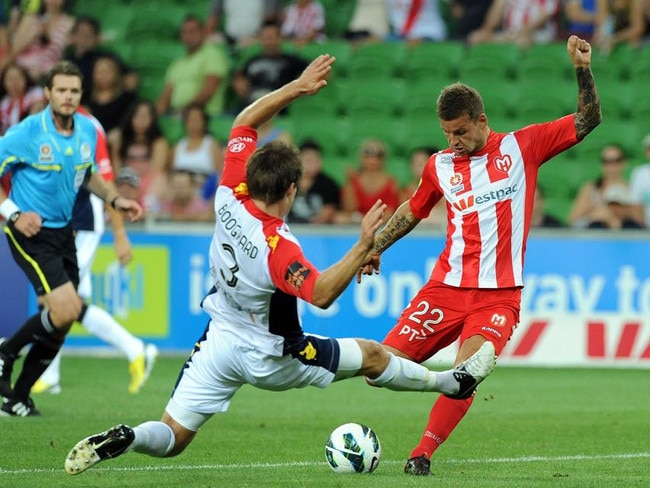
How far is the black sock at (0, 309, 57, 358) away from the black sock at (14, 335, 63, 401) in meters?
0.05

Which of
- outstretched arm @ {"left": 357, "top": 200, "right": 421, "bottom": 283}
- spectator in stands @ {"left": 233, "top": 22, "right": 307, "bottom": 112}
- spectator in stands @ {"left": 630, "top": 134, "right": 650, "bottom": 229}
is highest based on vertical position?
spectator in stands @ {"left": 233, "top": 22, "right": 307, "bottom": 112}

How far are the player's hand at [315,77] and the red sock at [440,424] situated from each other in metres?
1.87

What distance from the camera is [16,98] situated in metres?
16.2

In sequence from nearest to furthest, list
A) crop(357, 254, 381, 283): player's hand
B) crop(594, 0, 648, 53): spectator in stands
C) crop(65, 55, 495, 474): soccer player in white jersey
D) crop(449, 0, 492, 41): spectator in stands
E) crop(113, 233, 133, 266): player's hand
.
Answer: crop(65, 55, 495, 474): soccer player in white jersey < crop(357, 254, 381, 283): player's hand < crop(113, 233, 133, 266): player's hand < crop(594, 0, 648, 53): spectator in stands < crop(449, 0, 492, 41): spectator in stands

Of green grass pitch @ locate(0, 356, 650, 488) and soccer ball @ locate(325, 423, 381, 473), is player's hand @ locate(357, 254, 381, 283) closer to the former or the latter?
soccer ball @ locate(325, 423, 381, 473)

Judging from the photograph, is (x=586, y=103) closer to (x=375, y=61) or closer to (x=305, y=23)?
(x=375, y=61)

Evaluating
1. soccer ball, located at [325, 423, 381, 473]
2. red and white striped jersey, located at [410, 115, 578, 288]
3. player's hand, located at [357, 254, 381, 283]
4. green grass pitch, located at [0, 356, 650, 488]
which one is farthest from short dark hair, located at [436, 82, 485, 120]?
green grass pitch, located at [0, 356, 650, 488]

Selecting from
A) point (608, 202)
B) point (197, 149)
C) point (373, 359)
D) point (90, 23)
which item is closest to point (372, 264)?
point (373, 359)

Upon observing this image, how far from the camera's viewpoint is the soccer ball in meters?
7.20

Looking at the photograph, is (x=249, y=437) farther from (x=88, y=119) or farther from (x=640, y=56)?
(x=640, y=56)

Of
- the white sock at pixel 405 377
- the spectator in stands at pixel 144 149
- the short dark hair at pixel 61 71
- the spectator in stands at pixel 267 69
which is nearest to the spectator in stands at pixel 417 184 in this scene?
the spectator in stands at pixel 267 69

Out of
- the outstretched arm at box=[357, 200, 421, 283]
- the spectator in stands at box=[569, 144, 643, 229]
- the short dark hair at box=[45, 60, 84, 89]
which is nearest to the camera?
the outstretched arm at box=[357, 200, 421, 283]

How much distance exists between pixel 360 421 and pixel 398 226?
2.49m

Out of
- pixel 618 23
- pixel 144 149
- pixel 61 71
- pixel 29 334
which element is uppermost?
pixel 618 23
